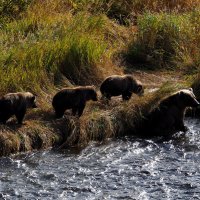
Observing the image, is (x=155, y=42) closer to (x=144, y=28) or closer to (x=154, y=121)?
(x=144, y=28)

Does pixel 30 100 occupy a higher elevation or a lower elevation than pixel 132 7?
lower

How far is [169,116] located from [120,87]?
1.28 m

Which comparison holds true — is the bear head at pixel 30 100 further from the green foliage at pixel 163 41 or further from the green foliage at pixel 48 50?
the green foliage at pixel 163 41

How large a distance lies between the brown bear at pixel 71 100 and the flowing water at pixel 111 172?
884 millimetres

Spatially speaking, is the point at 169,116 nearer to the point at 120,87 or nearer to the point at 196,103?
the point at 196,103

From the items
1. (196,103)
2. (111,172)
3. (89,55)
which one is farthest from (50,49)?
(111,172)

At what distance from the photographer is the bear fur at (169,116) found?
14203 mm

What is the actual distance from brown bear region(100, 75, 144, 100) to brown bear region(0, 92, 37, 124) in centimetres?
183

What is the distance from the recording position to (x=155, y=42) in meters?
18.6

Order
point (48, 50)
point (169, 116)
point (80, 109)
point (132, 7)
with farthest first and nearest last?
point (132, 7), point (48, 50), point (169, 116), point (80, 109)

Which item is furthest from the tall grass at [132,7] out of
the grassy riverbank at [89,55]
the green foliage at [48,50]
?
the green foliage at [48,50]

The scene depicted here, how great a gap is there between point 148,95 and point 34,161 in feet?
11.5

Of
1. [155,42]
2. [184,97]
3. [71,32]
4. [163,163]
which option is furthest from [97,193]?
[155,42]

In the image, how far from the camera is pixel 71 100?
45.3 ft
